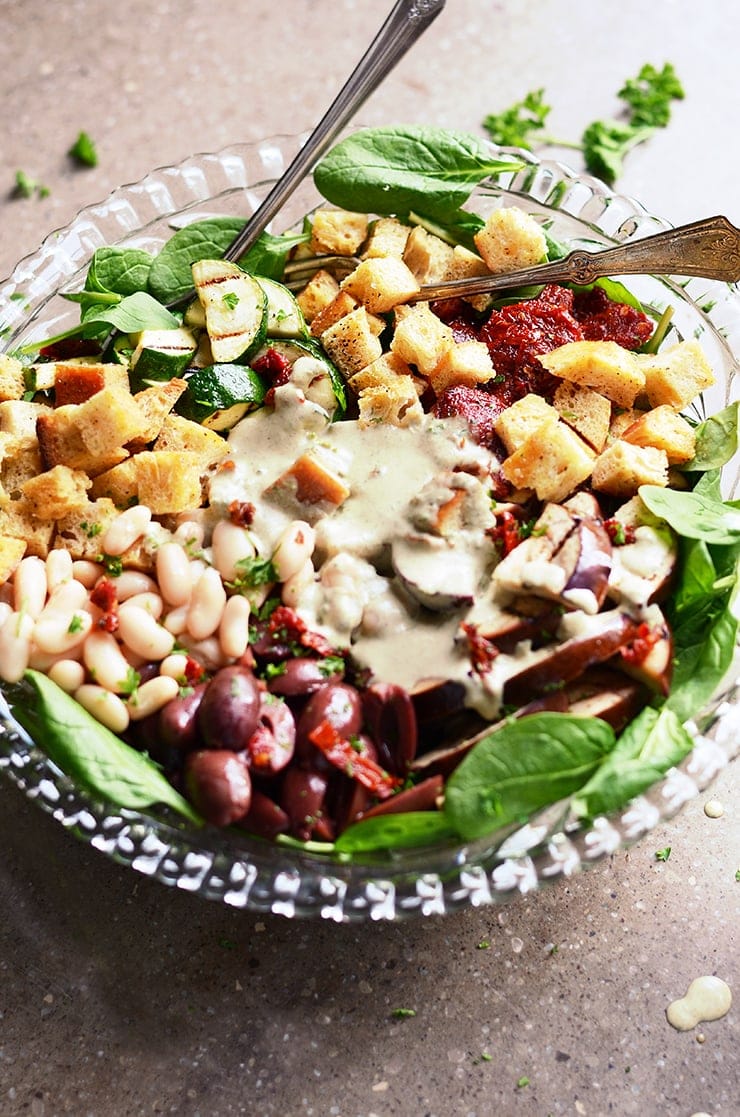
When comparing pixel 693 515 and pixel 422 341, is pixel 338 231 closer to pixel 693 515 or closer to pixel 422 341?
pixel 422 341

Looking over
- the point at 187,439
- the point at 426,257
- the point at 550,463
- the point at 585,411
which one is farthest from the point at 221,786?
the point at 426,257

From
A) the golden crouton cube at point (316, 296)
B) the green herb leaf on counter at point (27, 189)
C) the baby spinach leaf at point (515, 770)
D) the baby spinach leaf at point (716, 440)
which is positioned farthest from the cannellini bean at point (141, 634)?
the green herb leaf on counter at point (27, 189)

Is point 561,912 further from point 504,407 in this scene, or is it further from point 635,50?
point 635,50

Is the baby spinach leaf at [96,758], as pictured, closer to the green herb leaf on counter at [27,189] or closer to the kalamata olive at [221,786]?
the kalamata olive at [221,786]

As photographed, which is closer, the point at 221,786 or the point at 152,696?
the point at 221,786

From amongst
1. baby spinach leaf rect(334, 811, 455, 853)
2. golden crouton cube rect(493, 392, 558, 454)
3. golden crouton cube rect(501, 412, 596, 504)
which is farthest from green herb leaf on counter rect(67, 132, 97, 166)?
baby spinach leaf rect(334, 811, 455, 853)

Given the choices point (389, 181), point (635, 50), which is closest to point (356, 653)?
point (389, 181)
